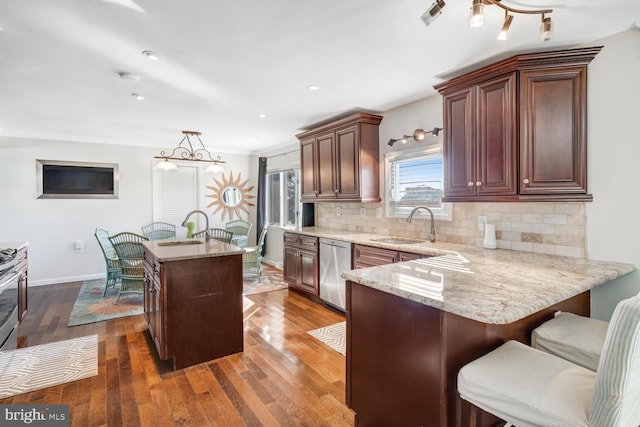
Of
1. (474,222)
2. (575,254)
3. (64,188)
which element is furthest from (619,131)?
(64,188)

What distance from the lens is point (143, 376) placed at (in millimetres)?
2531

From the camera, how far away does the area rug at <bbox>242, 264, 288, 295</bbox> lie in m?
4.89

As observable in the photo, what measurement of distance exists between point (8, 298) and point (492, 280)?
3.69 meters

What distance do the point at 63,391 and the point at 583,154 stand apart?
3.92 metres

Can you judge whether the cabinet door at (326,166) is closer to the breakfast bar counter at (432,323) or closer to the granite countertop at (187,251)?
the granite countertop at (187,251)

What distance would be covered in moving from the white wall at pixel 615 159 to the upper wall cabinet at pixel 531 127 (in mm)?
89

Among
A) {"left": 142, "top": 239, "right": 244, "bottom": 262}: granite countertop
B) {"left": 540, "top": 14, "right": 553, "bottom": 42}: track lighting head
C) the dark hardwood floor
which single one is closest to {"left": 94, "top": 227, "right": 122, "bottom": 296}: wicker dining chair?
the dark hardwood floor

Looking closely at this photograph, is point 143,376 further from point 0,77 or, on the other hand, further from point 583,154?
point 583,154

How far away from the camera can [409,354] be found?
4.73 feet

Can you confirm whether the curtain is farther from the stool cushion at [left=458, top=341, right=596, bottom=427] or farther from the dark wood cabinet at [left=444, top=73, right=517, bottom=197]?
the stool cushion at [left=458, top=341, right=596, bottom=427]

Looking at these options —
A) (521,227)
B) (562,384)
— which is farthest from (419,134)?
(562,384)

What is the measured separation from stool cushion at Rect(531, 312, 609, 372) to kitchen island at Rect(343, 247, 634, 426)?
0.12m

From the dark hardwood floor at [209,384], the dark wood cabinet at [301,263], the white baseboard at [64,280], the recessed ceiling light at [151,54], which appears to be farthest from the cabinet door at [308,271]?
the white baseboard at [64,280]

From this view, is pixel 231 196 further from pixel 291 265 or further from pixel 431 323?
pixel 431 323
